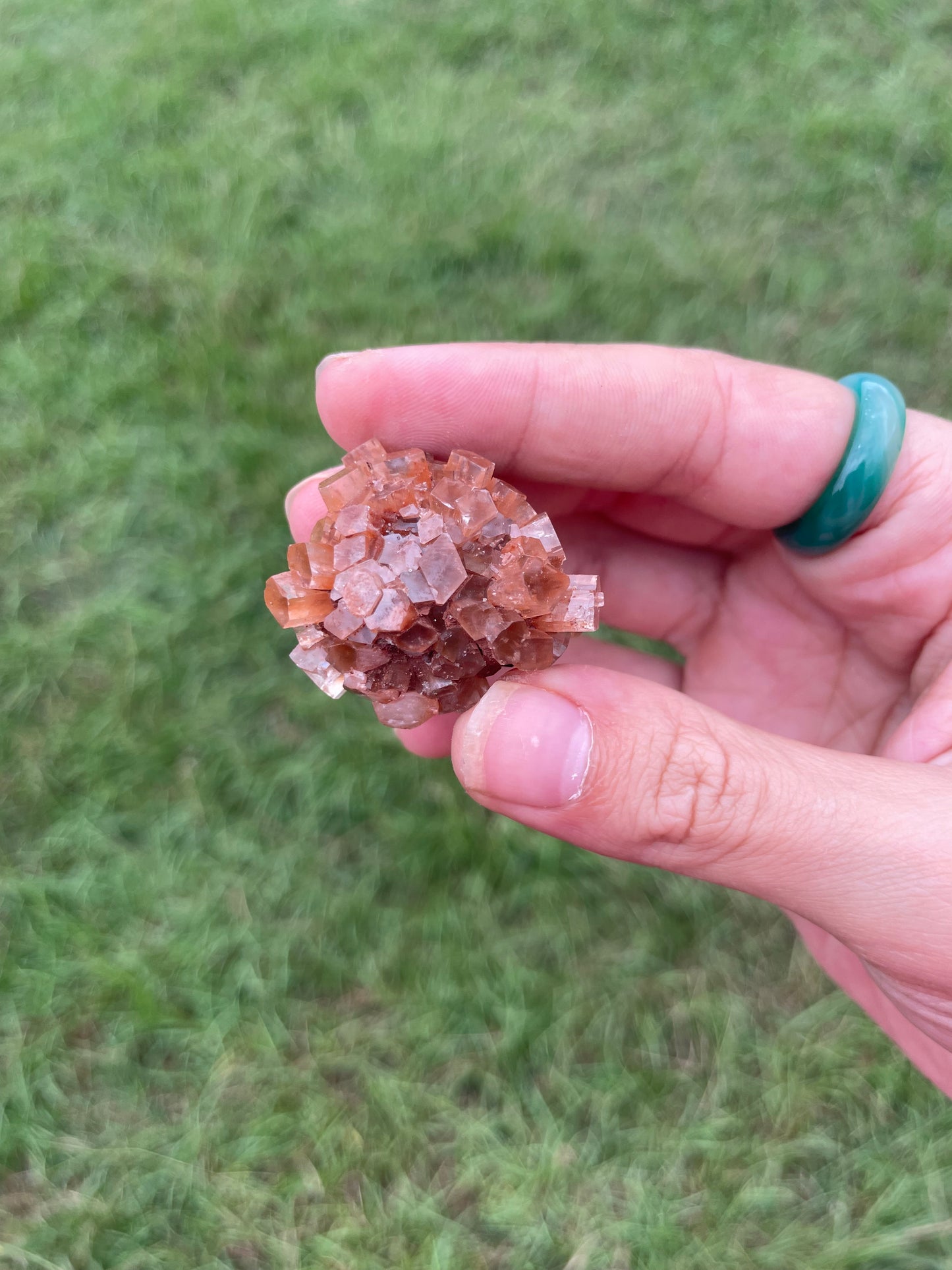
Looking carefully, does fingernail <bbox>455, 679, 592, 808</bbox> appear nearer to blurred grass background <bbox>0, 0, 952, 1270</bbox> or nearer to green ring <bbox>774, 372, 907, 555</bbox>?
green ring <bbox>774, 372, 907, 555</bbox>

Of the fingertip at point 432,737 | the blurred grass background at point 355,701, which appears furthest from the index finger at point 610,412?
the blurred grass background at point 355,701

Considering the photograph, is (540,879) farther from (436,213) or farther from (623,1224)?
(436,213)

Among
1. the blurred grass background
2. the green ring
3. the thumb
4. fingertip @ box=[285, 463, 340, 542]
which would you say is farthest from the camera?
the blurred grass background

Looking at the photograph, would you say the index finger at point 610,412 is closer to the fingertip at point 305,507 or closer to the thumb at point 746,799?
the fingertip at point 305,507

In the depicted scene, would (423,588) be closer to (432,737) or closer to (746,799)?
(746,799)

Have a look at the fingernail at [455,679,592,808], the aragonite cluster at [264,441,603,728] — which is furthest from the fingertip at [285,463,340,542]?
the fingernail at [455,679,592,808]

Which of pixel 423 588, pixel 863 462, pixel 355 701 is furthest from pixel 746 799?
pixel 355 701

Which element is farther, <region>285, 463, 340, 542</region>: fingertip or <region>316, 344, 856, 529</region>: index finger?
<region>285, 463, 340, 542</region>: fingertip
